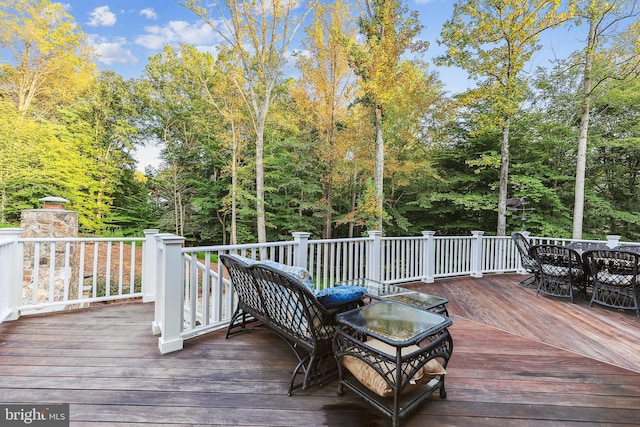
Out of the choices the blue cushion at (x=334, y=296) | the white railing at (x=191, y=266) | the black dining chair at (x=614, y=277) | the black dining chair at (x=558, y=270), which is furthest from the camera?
the black dining chair at (x=558, y=270)

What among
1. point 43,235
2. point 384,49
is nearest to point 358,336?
point 43,235

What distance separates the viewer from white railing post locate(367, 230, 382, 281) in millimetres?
4410

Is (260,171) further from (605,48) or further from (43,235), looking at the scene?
(605,48)

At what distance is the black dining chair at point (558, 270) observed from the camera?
3996mm

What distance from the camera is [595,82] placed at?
7250 millimetres

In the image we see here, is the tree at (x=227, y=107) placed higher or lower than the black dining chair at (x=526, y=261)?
higher

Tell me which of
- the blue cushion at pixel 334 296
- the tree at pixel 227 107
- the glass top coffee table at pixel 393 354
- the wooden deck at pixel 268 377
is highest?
the tree at pixel 227 107

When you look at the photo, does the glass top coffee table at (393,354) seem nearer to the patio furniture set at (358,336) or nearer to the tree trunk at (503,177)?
the patio furniture set at (358,336)

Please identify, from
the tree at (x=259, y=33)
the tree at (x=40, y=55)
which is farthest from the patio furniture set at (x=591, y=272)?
the tree at (x=40, y=55)

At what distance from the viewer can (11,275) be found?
2.85 m

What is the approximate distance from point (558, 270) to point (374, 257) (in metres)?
2.80

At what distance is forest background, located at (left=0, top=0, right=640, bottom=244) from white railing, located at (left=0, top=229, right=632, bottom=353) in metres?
2.35

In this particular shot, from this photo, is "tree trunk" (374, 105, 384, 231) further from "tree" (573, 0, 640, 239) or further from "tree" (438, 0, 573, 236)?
"tree" (573, 0, 640, 239)

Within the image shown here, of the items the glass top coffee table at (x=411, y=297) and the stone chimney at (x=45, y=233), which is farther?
the stone chimney at (x=45, y=233)
